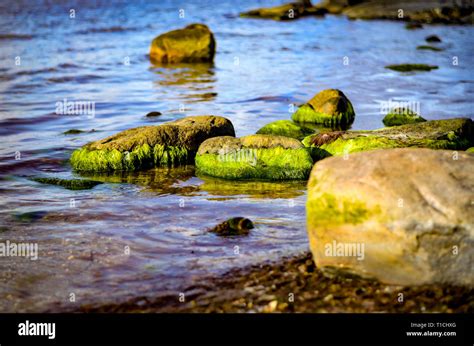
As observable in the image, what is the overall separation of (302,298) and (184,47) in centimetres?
1792

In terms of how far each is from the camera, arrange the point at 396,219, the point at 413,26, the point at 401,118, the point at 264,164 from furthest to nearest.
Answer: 1. the point at 413,26
2. the point at 401,118
3. the point at 264,164
4. the point at 396,219

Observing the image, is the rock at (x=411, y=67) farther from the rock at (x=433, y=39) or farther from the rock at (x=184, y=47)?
the rock at (x=433, y=39)

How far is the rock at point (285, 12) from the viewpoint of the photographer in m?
37.9

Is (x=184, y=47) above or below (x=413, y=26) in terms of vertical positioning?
below

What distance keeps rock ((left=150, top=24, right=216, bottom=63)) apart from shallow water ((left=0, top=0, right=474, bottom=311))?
0.50m

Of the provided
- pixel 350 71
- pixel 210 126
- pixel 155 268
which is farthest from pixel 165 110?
pixel 155 268

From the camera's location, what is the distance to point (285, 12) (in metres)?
37.9

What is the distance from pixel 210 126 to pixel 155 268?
5.49m

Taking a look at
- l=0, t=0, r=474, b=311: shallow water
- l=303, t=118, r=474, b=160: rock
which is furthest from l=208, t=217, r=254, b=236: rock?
l=303, t=118, r=474, b=160: rock

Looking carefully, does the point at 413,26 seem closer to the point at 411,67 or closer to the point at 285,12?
the point at 285,12

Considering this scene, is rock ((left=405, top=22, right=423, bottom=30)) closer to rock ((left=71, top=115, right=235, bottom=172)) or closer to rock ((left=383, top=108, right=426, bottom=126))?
rock ((left=383, top=108, right=426, bottom=126))

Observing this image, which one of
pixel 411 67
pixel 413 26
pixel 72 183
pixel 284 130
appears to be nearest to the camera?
pixel 72 183

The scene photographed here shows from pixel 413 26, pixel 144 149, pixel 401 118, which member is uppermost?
pixel 413 26

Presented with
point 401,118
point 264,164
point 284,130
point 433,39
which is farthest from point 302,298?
point 433,39
